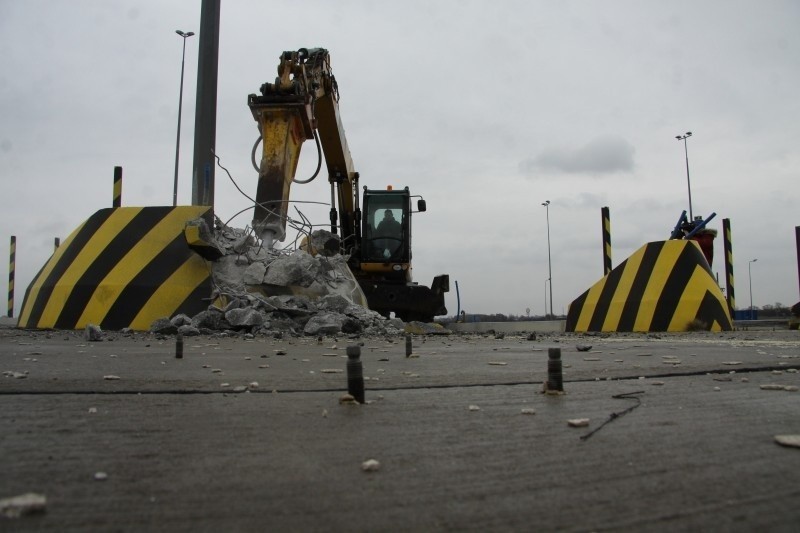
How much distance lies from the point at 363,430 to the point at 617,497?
0.86 meters

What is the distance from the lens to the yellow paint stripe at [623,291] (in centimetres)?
1041

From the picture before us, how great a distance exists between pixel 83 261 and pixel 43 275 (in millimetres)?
1006

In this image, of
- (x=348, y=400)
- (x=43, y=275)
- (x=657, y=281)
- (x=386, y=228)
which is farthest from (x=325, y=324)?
(x=386, y=228)

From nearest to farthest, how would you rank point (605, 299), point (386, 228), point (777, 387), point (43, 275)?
point (777, 387) → point (43, 275) → point (605, 299) → point (386, 228)

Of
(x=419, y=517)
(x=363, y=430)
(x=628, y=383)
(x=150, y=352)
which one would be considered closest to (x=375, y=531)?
(x=419, y=517)

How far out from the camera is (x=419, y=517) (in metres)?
1.20

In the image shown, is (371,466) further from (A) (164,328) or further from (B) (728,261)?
(B) (728,261)

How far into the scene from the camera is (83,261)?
8.40 meters

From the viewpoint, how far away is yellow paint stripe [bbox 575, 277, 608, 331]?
1107cm

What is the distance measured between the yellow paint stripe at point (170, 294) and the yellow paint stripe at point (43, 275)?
5.94ft

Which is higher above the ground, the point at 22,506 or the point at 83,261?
the point at 83,261

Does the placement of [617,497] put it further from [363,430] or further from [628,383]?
[628,383]

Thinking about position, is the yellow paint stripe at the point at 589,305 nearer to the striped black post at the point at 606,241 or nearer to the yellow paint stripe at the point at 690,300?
the yellow paint stripe at the point at 690,300

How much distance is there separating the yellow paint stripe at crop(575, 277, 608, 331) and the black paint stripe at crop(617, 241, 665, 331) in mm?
711
